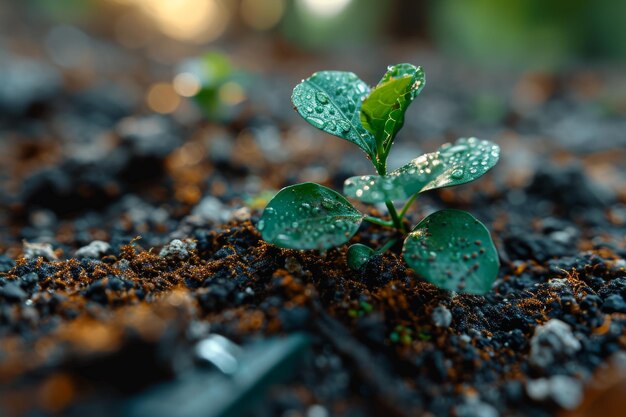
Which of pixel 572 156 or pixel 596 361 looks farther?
pixel 572 156

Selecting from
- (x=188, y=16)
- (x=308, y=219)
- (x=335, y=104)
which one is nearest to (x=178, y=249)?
(x=308, y=219)

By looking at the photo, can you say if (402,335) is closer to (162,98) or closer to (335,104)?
(335,104)

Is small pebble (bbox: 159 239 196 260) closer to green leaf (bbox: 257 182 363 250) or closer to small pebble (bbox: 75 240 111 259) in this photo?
small pebble (bbox: 75 240 111 259)

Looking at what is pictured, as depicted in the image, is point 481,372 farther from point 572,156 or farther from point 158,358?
point 572,156

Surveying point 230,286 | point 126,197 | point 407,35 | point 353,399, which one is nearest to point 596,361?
point 353,399

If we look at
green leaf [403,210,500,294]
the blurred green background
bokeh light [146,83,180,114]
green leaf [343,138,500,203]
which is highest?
the blurred green background

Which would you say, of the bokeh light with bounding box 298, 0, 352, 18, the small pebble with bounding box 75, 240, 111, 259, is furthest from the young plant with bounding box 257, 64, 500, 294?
the bokeh light with bounding box 298, 0, 352, 18

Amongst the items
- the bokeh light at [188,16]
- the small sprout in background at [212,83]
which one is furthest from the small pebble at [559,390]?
the bokeh light at [188,16]
